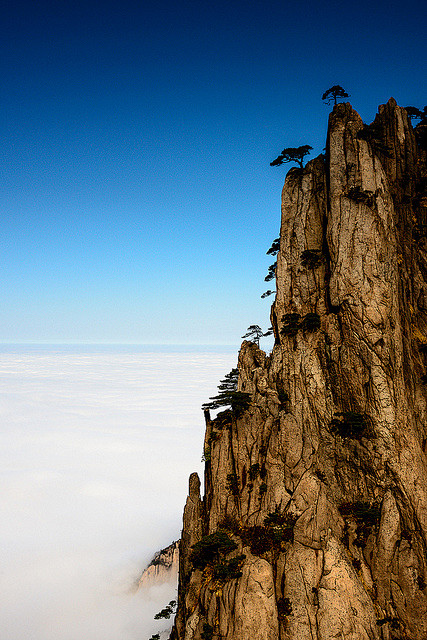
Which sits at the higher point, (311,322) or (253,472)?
(311,322)

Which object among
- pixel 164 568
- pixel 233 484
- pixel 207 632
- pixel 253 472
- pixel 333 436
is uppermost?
pixel 333 436

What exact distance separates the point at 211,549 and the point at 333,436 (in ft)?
46.1

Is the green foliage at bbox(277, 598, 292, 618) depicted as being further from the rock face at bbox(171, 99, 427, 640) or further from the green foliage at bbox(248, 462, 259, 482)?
the green foliage at bbox(248, 462, 259, 482)

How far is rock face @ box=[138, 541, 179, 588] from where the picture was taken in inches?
3808

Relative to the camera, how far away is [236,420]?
32.5 m

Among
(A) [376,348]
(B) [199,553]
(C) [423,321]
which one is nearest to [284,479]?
(B) [199,553]

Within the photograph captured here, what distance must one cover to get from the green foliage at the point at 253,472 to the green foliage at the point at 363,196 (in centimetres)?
2682

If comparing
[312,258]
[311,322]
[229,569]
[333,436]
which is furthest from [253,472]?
[312,258]

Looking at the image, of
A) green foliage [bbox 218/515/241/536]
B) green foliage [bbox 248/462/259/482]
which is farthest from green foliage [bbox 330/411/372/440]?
green foliage [bbox 218/515/241/536]

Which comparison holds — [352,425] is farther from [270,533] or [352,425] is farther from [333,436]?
[270,533]

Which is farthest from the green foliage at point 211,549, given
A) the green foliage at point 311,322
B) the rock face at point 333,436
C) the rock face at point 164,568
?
the rock face at point 164,568

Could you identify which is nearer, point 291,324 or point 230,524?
point 230,524

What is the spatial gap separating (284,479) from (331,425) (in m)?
6.43

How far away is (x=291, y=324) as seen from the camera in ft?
112
